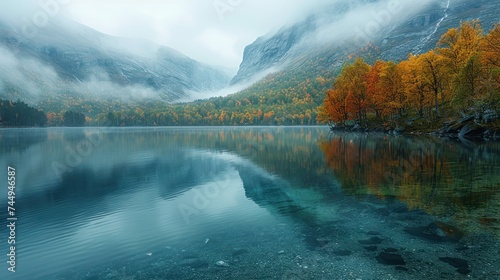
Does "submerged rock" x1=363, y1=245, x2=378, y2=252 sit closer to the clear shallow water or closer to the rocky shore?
the clear shallow water

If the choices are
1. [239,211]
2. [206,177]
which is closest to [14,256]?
[239,211]

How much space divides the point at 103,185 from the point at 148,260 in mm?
20352

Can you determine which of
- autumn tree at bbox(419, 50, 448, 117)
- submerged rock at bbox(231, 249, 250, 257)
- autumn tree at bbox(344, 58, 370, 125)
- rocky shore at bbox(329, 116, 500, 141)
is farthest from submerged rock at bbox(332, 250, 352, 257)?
autumn tree at bbox(344, 58, 370, 125)

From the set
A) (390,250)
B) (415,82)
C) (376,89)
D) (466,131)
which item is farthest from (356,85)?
(390,250)

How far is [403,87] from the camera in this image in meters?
91.3

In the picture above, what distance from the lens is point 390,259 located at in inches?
512

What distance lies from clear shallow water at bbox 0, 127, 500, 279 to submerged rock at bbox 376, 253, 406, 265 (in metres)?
0.08

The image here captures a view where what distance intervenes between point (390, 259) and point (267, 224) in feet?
24.7

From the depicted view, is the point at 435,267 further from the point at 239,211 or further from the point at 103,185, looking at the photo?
the point at 103,185

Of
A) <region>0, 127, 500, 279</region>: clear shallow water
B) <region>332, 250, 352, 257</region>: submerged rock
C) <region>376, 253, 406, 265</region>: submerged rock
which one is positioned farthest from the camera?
<region>332, 250, 352, 257</region>: submerged rock

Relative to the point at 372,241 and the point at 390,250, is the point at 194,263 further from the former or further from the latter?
the point at 390,250

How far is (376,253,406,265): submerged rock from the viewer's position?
12.6 metres

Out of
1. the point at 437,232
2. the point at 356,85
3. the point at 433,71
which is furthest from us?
the point at 356,85

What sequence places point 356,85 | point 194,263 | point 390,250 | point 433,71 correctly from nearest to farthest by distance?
point 194,263
point 390,250
point 433,71
point 356,85
